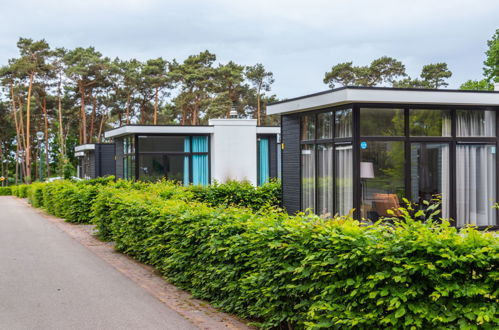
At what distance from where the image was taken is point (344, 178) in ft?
38.3

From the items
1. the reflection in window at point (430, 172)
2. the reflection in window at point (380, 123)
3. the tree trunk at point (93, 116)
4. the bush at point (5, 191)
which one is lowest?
the bush at point (5, 191)

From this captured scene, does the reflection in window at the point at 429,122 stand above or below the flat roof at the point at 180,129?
below

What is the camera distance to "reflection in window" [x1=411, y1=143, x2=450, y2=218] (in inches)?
455

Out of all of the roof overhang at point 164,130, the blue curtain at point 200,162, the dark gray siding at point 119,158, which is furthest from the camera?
the dark gray siding at point 119,158

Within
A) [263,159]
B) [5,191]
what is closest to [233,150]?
[263,159]

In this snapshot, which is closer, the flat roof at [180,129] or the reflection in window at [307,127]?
the reflection in window at [307,127]

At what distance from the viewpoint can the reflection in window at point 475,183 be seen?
39.4 feet

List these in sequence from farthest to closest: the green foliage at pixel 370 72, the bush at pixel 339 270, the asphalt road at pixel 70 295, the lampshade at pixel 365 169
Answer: the green foliage at pixel 370 72 → the lampshade at pixel 365 169 → the asphalt road at pixel 70 295 → the bush at pixel 339 270

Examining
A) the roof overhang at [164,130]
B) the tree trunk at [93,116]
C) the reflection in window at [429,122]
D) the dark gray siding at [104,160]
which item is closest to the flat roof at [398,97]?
the reflection in window at [429,122]

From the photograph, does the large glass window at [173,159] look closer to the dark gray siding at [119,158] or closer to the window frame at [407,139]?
the dark gray siding at [119,158]

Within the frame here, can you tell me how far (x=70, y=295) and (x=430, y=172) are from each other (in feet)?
25.5

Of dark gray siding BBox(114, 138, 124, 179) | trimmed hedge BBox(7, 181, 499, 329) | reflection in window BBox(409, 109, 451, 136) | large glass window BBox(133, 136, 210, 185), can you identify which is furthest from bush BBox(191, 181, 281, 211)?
dark gray siding BBox(114, 138, 124, 179)

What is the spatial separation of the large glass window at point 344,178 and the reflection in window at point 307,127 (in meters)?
1.20

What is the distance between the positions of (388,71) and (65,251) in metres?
37.0
